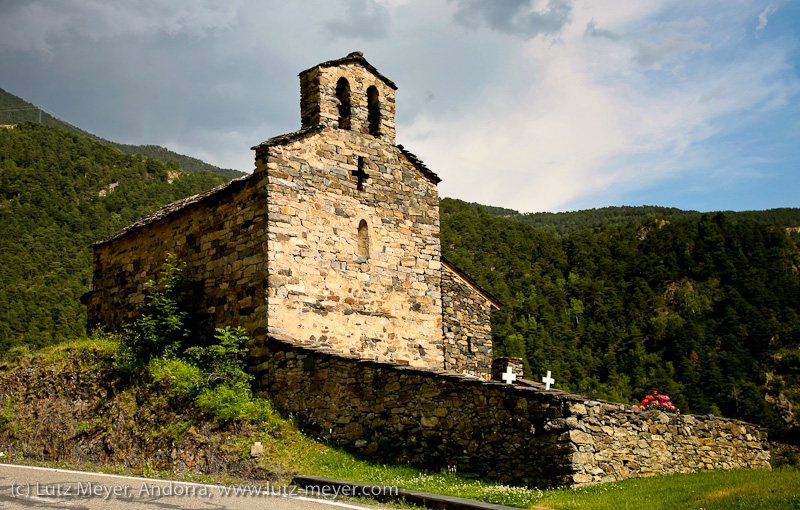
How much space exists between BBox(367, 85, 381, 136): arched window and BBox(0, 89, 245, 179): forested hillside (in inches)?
1007

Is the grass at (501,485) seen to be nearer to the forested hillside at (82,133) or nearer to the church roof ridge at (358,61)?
the church roof ridge at (358,61)

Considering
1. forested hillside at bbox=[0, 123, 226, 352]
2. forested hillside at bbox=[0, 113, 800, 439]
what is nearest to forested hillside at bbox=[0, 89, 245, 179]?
forested hillside at bbox=[0, 123, 226, 352]

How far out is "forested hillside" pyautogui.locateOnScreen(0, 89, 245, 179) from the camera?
63.4 meters

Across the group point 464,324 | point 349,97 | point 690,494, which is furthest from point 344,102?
point 690,494

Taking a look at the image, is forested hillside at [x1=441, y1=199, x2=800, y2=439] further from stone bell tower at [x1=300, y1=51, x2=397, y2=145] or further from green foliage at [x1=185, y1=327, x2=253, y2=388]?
green foliage at [x1=185, y1=327, x2=253, y2=388]

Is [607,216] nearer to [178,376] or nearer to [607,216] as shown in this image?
Result: [607,216]

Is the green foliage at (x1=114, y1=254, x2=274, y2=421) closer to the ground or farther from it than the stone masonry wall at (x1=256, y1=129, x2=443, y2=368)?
closer to the ground

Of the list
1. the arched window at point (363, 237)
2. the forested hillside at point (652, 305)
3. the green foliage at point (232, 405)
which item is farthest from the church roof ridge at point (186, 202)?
the forested hillside at point (652, 305)

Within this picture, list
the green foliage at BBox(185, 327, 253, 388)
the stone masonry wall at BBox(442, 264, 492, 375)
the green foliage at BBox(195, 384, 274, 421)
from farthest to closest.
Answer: the stone masonry wall at BBox(442, 264, 492, 375) < the green foliage at BBox(185, 327, 253, 388) < the green foliage at BBox(195, 384, 274, 421)

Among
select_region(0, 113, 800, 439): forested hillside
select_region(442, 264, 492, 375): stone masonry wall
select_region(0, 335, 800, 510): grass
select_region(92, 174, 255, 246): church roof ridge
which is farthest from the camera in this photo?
select_region(0, 113, 800, 439): forested hillside

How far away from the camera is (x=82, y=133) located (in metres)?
65.8

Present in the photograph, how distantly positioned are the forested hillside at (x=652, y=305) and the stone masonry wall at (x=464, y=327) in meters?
→ 15.7

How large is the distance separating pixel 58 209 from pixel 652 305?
4293cm

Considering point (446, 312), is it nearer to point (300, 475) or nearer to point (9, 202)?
point (300, 475)
